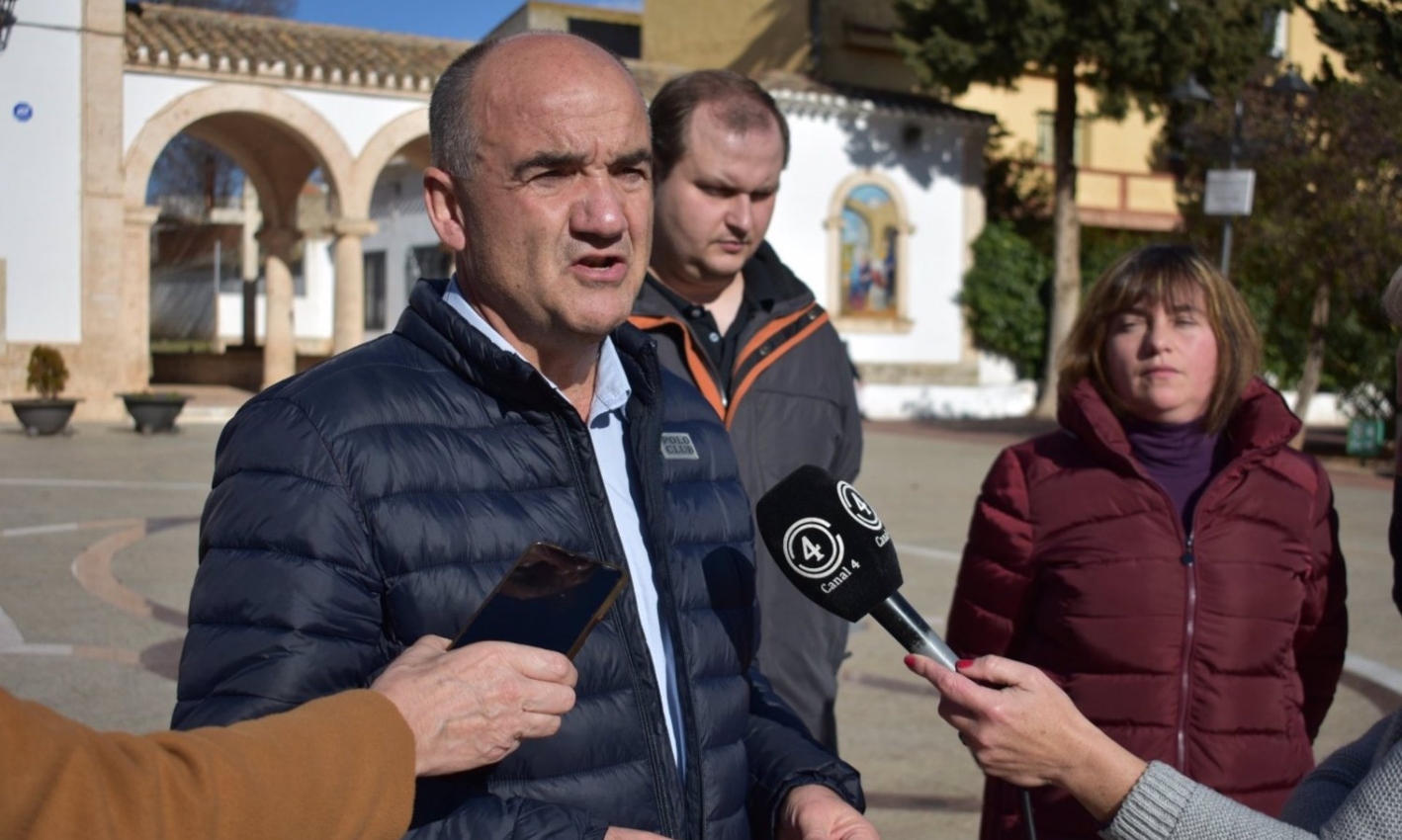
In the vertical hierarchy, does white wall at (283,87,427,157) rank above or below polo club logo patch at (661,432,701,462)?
above

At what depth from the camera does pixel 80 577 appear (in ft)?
28.8

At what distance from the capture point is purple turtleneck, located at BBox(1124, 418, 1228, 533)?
10.8ft

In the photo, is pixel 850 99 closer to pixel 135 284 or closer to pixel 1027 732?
pixel 135 284

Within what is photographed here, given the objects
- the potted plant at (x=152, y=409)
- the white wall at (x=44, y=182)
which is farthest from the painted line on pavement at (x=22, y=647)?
the white wall at (x=44, y=182)

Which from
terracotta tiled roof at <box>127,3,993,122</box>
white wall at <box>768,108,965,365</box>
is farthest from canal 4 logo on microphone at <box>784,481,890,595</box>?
white wall at <box>768,108,965,365</box>

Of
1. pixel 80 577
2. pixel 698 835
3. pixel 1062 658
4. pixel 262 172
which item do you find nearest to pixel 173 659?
pixel 80 577

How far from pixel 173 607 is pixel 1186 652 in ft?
20.7

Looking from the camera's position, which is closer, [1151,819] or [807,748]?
[1151,819]

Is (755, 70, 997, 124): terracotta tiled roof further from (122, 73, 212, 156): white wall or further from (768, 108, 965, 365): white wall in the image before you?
(122, 73, 212, 156): white wall

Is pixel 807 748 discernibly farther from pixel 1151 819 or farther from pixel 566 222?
pixel 566 222

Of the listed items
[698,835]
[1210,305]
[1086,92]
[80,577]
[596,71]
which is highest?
[1086,92]

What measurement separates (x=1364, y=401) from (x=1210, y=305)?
59.3 feet

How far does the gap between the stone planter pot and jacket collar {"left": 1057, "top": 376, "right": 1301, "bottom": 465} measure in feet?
56.9

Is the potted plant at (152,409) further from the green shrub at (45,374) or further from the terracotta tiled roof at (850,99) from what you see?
the terracotta tiled roof at (850,99)
